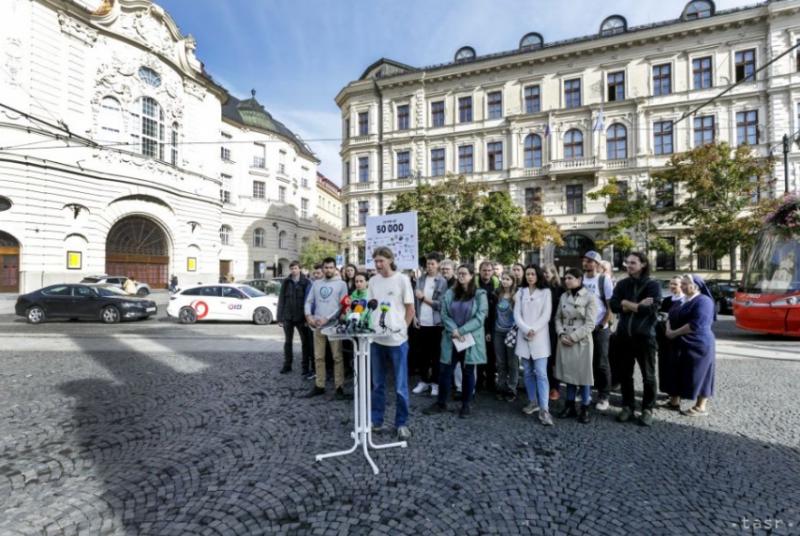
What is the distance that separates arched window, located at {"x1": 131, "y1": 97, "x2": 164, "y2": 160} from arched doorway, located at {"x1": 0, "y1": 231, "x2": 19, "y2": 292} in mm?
9028

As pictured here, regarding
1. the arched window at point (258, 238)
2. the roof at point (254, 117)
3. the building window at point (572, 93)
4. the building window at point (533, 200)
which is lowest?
the arched window at point (258, 238)

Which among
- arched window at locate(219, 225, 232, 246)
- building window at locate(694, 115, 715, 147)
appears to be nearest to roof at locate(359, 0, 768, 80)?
building window at locate(694, 115, 715, 147)

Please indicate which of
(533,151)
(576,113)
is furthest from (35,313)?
(576,113)

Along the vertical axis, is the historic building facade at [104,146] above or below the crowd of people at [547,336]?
above

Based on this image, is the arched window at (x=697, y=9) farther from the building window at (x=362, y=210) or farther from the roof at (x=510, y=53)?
the building window at (x=362, y=210)

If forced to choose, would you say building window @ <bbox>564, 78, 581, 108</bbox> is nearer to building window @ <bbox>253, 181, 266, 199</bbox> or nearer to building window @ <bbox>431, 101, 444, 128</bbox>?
building window @ <bbox>431, 101, 444, 128</bbox>

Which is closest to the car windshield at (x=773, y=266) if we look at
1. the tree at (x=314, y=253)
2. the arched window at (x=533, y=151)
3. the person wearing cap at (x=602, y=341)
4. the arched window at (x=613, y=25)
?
the person wearing cap at (x=602, y=341)

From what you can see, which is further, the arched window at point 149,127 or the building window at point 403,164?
the building window at point 403,164

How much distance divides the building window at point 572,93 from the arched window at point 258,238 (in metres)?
32.3

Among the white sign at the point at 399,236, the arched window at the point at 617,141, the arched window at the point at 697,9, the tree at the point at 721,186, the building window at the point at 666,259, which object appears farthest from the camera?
the arched window at the point at 617,141

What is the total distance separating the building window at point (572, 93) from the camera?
31.6 meters

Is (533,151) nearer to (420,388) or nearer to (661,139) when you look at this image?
(661,139)

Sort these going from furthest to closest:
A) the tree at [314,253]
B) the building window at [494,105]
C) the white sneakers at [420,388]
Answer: the tree at [314,253]
the building window at [494,105]
the white sneakers at [420,388]

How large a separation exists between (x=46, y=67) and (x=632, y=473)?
31613mm
